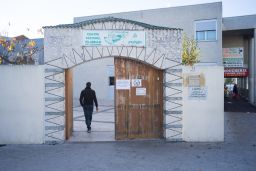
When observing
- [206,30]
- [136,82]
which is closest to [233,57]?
[206,30]

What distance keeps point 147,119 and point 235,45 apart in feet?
77.6

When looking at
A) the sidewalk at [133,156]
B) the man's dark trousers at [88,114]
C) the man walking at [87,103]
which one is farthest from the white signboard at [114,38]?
the sidewalk at [133,156]

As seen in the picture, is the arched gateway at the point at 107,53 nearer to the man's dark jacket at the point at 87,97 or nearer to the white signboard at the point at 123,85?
the white signboard at the point at 123,85

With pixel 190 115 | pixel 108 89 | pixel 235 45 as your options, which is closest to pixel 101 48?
pixel 190 115

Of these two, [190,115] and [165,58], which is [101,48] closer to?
[165,58]

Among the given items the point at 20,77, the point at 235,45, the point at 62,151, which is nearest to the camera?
the point at 62,151

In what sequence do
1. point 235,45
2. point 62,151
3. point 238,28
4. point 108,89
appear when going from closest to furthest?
1. point 62,151
2. point 238,28
3. point 108,89
4. point 235,45

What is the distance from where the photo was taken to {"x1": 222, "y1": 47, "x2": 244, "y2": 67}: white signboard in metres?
31.1

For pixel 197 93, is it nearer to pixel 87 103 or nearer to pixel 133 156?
pixel 133 156

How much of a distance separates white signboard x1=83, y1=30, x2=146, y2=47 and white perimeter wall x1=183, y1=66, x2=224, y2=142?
2077mm

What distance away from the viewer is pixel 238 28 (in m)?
27.0

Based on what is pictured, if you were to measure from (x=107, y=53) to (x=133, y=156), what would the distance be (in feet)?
11.5

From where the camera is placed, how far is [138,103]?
10984 mm

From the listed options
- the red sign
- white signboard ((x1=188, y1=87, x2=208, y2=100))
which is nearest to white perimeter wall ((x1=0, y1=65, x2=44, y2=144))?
white signboard ((x1=188, y1=87, x2=208, y2=100))
